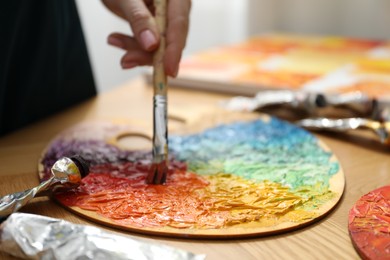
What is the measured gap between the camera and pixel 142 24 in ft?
2.18

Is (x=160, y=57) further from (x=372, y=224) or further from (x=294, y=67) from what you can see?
(x=294, y=67)

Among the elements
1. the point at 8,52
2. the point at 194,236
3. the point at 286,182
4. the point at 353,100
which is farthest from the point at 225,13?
the point at 194,236

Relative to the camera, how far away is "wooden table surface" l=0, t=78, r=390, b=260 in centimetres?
50

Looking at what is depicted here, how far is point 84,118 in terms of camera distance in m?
0.87

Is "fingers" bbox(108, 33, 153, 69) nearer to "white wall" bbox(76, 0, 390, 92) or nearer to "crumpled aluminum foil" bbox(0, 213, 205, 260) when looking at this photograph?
"crumpled aluminum foil" bbox(0, 213, 205, 260)

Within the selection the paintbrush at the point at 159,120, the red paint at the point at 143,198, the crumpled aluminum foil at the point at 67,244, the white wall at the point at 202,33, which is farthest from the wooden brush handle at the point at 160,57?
the white wall at the point at 202,33

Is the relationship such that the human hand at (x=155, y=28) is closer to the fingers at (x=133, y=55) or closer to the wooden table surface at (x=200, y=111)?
the fingers at (x=133, y=55)

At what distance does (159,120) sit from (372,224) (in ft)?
0.87

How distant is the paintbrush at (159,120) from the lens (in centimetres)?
62

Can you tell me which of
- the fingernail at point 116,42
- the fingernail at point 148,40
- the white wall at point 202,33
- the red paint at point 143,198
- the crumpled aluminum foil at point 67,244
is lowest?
the white wall at point 202,33

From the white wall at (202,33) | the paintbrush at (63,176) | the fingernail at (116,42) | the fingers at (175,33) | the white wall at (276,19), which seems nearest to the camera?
the paintbrush at (63,176)

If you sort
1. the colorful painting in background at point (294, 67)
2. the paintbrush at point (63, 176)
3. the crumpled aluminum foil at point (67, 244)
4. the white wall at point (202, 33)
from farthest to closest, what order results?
the white wall at point (202, 33), the colorful painting in background at point (294, 67), the paintbrush at point (63, 176), the crumpled aluminum foil at point (67, 244)

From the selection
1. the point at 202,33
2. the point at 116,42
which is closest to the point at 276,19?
the point at 202,33

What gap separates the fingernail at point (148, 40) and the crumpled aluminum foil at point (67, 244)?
0.26 m
